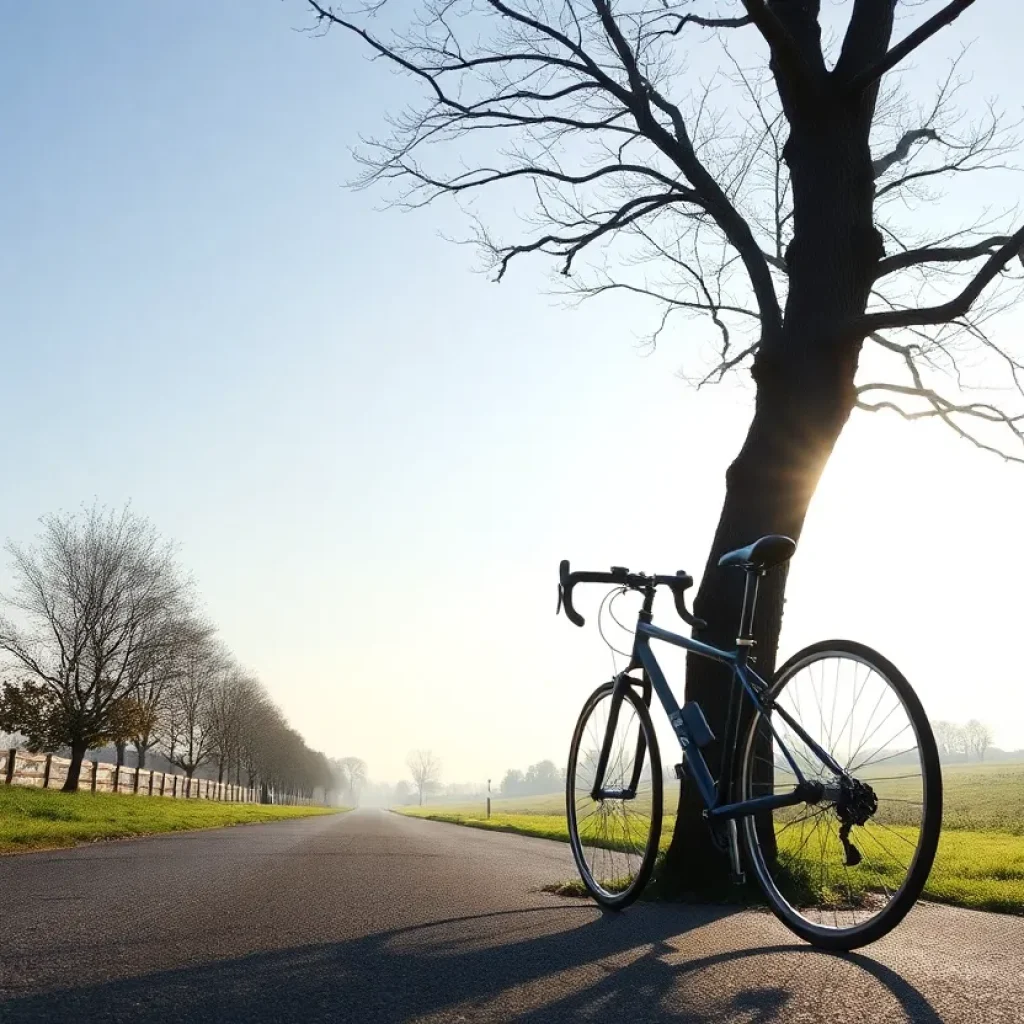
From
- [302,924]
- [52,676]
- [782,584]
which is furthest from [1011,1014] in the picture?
[52,676]

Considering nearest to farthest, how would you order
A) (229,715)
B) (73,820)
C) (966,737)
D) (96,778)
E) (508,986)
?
(508,986), (73,820), (96,778), (229,715), (966,737)

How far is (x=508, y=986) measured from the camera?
2.99 meters

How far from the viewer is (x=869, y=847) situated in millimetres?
3332

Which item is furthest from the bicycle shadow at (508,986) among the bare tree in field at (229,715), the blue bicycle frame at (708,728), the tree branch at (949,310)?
the bare tree in field at (229,715)

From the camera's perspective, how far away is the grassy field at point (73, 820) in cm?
1309

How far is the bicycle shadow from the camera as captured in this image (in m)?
2.62

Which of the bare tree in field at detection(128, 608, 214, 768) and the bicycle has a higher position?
the bare tree in field at detection(128, 608, 214, 768)

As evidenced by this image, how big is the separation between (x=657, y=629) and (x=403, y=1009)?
247 centimetres

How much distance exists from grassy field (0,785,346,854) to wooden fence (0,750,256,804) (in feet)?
2.07

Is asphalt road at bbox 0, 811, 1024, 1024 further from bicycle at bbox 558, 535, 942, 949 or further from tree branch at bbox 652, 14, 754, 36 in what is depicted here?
tree branch at bbox 652, 14, 754, 36

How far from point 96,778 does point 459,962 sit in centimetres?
3230

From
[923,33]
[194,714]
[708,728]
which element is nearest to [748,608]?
[708,728]

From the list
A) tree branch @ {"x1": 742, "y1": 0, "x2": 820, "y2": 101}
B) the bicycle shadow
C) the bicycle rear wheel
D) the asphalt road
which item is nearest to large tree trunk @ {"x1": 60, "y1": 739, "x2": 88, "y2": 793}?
the asphalt road

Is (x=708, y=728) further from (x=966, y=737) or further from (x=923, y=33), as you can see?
(x=966, y=737)
